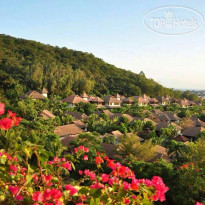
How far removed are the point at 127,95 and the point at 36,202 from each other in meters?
52.4

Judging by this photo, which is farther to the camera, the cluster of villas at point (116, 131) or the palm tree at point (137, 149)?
the cluster of villas at point (116, 131)

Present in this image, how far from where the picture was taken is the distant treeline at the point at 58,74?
37.9 meters

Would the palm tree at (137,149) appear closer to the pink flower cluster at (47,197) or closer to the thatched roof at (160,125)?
the thatched roof at (160,125)

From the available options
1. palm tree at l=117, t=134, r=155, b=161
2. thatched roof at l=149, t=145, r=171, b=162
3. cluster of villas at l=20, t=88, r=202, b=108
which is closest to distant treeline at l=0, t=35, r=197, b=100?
cluster of villas at l=20, t=88, r=202, b=108

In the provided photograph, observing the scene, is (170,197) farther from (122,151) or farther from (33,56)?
(33,56)

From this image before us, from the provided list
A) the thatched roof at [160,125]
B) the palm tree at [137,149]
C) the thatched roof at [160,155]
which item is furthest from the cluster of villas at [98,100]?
the palm tree at [137,149]

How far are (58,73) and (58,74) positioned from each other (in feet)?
1.32

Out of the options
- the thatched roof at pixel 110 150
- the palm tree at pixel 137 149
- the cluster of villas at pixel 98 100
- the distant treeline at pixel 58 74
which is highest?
the distant treeline at pixel 58 74

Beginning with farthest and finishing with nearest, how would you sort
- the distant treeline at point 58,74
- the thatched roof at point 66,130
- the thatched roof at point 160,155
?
the distant treeline at point 58,74 < the thatched roof at point 66,130 < the thatched roof at point 160,155

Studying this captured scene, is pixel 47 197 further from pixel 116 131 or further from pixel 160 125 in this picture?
pixel 160 125

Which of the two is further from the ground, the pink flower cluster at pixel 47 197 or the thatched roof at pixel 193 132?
the pink flower cluster at pixel 47 197

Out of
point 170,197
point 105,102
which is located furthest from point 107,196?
point 105,102

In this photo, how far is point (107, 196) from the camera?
1977 mm

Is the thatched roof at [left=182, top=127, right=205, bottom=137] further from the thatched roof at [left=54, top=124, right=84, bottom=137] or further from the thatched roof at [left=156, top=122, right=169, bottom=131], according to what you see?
the thatched roof at [left=54, top=124, right=84, bottom=137]
